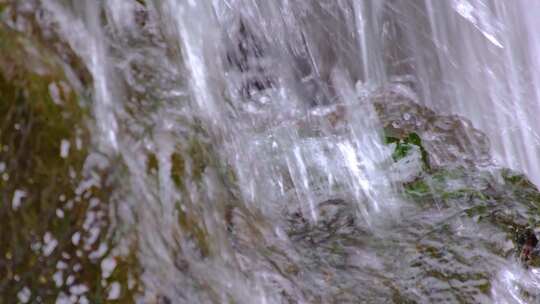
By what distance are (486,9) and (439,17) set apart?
480 millimetres

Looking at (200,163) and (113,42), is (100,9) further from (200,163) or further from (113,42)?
(200,163)

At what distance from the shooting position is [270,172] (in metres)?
3.42

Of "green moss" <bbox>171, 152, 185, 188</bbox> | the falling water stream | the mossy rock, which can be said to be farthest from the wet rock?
the mossy rock

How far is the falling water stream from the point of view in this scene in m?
1.97

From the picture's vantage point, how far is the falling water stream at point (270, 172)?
1.97 m

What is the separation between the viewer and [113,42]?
2262mm

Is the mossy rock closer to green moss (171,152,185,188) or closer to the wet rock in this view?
green moss (171,152,185,188)

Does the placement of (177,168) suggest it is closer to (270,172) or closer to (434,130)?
(270,172)

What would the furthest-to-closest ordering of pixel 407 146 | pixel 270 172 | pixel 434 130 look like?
pixel 434 130
pixel 407 146
pixel 270 172

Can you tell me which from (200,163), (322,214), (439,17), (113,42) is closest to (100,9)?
(113,42)

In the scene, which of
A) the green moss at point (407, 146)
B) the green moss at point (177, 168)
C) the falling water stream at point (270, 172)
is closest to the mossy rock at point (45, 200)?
the falling water stream at point (270, 172)

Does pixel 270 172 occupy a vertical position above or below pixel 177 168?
below

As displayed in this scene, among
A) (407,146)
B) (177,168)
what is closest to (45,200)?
(177,168)

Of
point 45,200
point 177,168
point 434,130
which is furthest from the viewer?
point 434,130
